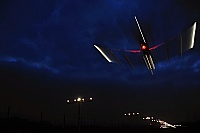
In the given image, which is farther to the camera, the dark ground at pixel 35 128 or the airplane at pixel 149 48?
the dark ground at pixel 35 128

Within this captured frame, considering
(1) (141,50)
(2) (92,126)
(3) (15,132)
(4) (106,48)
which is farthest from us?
(2) (92,126)

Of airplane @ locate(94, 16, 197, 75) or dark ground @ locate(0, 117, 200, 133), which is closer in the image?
airplane @ locate(94, 16, 197, 75)

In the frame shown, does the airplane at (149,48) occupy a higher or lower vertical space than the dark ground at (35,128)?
higher

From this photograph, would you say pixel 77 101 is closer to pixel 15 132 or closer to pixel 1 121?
pixel 15 132

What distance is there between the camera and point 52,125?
61.7 m

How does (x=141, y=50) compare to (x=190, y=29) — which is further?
(x=141, y=50)

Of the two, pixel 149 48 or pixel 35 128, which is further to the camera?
pixel 35 128

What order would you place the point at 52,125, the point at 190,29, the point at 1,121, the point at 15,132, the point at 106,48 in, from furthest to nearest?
the point at 52,125
the point at 1,121
the point at 15,132
the point at 106,48
the point at 190,29

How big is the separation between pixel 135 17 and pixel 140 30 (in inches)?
25.2

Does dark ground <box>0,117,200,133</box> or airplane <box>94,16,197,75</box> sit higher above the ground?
airplane <box>94,16,197,75</box>

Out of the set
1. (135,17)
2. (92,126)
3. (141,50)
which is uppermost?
(135,17)

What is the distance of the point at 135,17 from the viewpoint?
1280 centimetres

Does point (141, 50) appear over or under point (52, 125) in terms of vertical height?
over

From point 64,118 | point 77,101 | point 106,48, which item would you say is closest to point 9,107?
point 77,101
